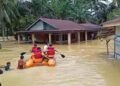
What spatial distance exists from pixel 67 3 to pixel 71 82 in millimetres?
41462

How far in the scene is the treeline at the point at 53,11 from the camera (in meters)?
47.2

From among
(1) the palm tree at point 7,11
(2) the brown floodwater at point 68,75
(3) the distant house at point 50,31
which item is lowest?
(2) the brown floodwater at point 68,75

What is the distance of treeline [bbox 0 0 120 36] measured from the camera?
47213 mm

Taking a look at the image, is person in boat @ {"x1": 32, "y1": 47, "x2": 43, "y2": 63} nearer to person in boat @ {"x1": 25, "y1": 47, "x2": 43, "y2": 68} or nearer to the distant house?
person in boat @ {"x1": 25, "y1": 47, "x2": 43, "y2": 68}

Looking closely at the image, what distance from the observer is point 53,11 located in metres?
55.2

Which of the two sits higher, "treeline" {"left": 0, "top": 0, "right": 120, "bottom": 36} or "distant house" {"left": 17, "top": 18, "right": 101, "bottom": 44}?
"treeline" {"left": 0, "top": 0, "right": 120, "bottom": 36}

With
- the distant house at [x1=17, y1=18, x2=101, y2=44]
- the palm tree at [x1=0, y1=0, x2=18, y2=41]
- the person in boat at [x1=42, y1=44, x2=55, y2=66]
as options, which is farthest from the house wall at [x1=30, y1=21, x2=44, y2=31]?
the person in boat at [x1=42, y1=44, x2=55, y2=66]

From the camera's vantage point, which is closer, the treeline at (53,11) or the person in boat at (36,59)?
the person in boat at (36,59)

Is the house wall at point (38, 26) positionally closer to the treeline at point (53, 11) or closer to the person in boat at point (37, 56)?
the treeline at point (53, 11)

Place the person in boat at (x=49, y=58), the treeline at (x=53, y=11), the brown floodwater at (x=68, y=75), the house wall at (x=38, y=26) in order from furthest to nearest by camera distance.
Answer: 1. the treeline at (x=53, y=11)
2. the house wall at (x=38, y=26)
3. the person in boat at (x=49, y=58)
4. the brown floodwater at (x=68, y=75)

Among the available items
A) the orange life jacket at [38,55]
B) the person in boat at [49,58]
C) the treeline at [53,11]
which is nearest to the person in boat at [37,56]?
the orange life jacket at [38,55]

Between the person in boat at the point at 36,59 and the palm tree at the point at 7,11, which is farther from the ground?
the palm tree at the point at 7,11

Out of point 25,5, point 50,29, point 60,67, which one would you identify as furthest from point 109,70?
point 25,5

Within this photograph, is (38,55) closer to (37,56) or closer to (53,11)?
(37,56)
